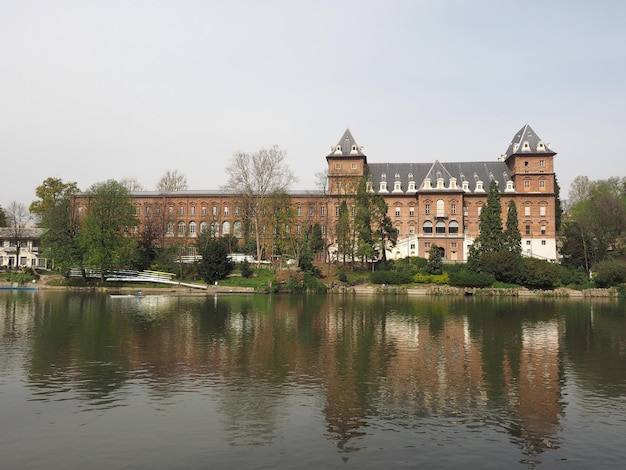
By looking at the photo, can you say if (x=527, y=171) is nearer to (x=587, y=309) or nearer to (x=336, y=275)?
(x=336, y=275)

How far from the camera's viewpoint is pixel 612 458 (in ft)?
32.0

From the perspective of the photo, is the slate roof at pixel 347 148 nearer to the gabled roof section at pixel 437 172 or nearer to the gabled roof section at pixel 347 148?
the gabled roof section at pixel 347 148

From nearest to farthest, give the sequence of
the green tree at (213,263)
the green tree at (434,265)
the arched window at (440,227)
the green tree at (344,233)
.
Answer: the green tree at (213,263)
the green tree at (434,265)
the green tree at (344,233)
the arched window at (440,227)

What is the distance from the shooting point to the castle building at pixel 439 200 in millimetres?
71812

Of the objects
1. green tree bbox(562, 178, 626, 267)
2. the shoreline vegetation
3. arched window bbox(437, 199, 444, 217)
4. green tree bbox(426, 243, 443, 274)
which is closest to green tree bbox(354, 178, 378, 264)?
the shoreline vegetation

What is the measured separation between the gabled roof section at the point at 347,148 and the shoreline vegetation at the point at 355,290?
25.0 meters

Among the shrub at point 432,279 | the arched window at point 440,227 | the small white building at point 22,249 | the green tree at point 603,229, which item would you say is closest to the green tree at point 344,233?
the shrub at point 432,279

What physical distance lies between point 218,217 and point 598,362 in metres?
70.1

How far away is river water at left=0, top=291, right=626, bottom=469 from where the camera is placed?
32.5 feet

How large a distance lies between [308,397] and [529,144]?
71695 millimetres

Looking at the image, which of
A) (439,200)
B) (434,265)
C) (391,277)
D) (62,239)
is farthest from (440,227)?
(62,239)

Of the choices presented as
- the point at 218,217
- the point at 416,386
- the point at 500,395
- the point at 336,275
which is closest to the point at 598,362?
the point at 500,395

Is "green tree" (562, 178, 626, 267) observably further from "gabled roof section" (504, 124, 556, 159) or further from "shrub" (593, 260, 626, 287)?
"gabled roof section" (504, 124, 556, 159)

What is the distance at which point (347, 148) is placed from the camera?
76875 mm
